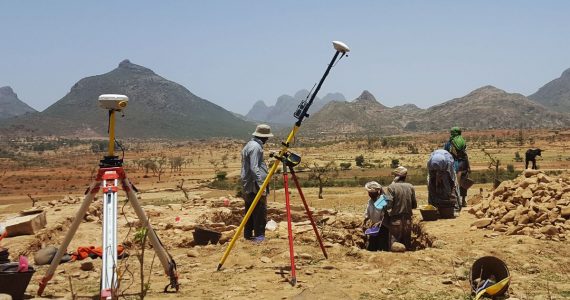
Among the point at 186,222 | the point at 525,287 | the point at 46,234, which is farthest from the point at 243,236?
the point at 525,287

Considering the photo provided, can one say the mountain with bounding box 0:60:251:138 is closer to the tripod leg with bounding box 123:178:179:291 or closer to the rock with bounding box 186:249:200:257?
the rock with bounding box 186:249:200:257

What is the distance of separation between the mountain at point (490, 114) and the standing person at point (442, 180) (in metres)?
107

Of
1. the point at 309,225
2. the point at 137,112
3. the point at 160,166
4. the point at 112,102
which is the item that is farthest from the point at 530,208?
the point at 137,112

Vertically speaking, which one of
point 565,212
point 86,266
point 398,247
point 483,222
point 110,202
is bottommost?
point 86,266

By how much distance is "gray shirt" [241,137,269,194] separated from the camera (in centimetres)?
695

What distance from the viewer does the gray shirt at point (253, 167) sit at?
22.8 feet

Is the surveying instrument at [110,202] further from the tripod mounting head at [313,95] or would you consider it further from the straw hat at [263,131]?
the straw hat at [263,131]

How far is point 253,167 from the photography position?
6.94m

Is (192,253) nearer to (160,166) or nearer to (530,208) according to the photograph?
(530,208)

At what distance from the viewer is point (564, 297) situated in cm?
503

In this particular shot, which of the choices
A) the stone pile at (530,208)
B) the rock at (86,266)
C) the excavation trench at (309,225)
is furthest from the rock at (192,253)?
the stone pile at (530,208)

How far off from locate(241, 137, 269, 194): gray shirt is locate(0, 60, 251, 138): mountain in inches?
4666

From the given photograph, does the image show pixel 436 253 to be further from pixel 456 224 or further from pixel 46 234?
pixel 46 234

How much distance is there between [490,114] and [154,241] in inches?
4830
